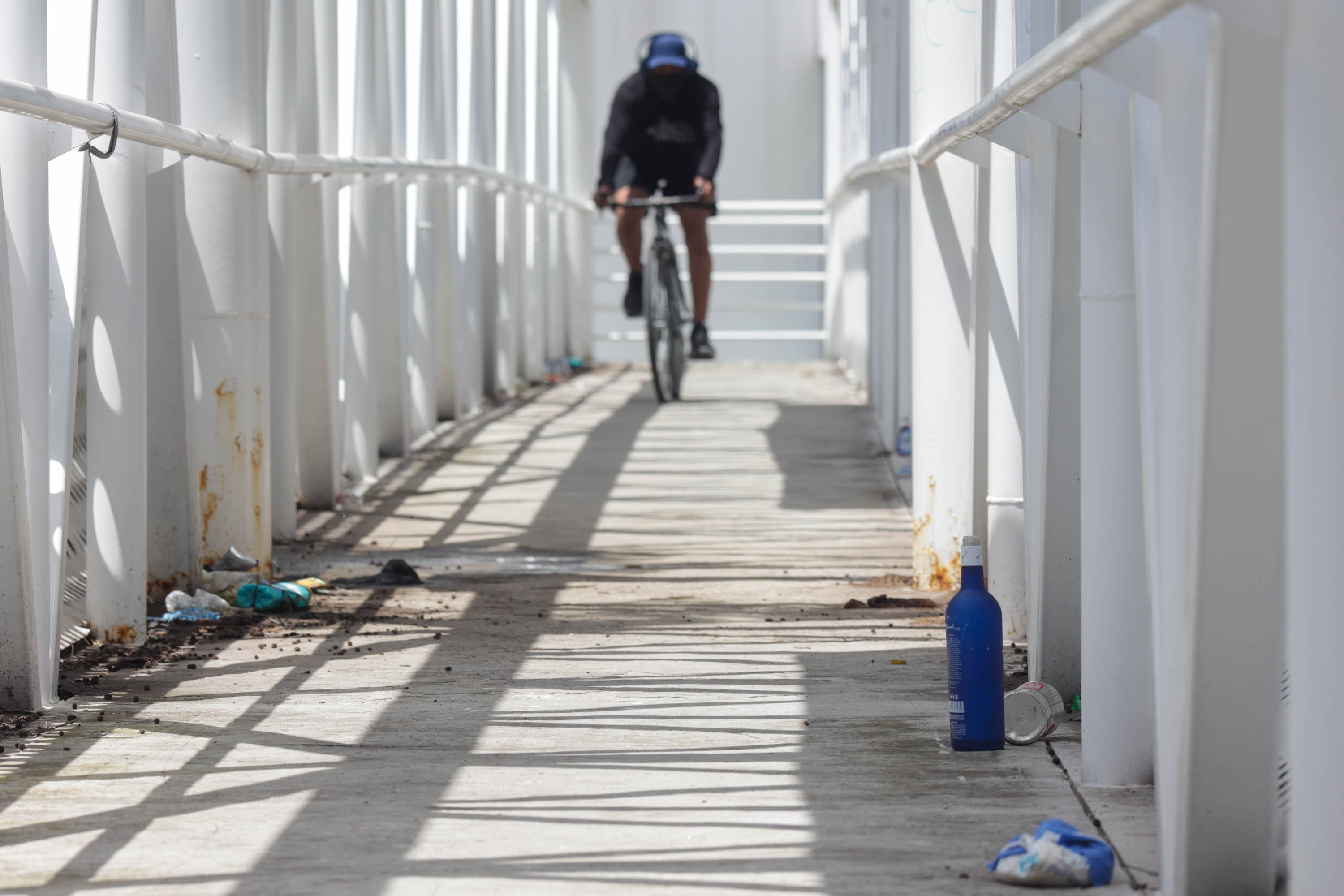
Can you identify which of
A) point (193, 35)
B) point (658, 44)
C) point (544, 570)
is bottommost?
point (544, 570)

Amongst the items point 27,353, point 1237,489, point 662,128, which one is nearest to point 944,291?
point 27,353

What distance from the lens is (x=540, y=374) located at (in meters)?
11.4

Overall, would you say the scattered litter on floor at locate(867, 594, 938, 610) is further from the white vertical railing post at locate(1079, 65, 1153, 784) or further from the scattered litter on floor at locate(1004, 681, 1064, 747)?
the white vertical railing post at locate(1079, 65, 1153, 784)

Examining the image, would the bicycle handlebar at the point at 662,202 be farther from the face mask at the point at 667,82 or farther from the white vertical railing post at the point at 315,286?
the white vertical railing post at the point at 315,286

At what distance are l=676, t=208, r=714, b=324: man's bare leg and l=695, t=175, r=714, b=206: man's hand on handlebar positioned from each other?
40 cm

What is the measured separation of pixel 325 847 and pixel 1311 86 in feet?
5.28

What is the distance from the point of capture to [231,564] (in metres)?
4.21

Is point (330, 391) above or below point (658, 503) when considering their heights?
above

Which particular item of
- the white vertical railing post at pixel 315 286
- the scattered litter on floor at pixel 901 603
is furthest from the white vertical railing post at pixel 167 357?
the scattered litter on floor at pixel 901 603

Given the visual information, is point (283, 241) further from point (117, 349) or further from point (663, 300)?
point (663, 300)

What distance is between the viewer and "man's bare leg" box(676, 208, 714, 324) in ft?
29.8

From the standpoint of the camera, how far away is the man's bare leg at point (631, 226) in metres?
8.88

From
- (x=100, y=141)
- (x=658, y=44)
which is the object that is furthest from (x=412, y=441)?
(x=100, y=141)

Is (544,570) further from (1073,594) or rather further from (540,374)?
(540,374)
